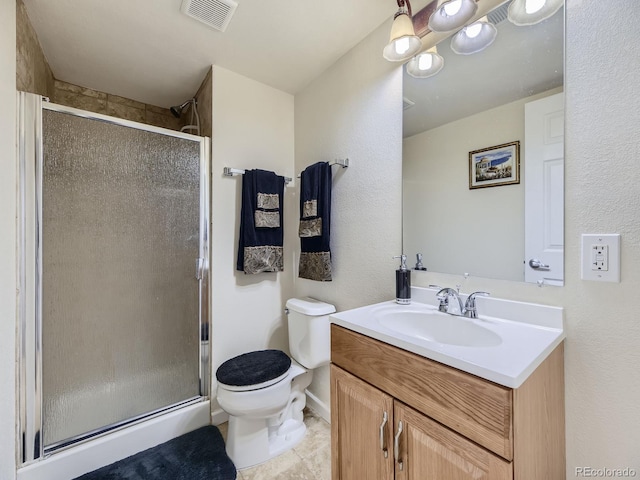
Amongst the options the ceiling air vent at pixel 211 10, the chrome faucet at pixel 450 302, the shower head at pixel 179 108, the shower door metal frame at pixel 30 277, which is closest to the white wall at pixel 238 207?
the ceiling air vent at pixel 211 10

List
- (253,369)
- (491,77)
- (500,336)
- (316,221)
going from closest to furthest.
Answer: (500,336)
(491,77)
(253,369)
(316,221)

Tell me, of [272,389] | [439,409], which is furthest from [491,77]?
[272,389]

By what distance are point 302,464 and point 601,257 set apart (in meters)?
1.53

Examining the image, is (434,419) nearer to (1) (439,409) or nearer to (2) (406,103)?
(1) (439,409)

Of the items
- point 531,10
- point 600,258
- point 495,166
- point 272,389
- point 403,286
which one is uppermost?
point 531,10

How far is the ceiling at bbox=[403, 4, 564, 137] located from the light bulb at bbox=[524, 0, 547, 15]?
0.05 m

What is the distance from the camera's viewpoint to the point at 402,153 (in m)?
1.32

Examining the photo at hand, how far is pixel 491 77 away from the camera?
41.9 inches

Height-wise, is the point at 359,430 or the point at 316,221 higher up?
the point at 316,221

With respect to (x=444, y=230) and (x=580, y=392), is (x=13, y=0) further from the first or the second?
(x=580, y=392)

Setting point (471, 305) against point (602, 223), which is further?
point (471, 305)

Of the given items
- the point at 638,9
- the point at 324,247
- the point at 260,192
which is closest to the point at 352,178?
the point at 324,247

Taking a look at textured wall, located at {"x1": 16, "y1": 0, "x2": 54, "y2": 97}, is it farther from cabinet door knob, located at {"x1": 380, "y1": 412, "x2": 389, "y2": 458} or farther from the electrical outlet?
the electrical outlet

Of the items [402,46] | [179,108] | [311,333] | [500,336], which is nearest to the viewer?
[500,336]
